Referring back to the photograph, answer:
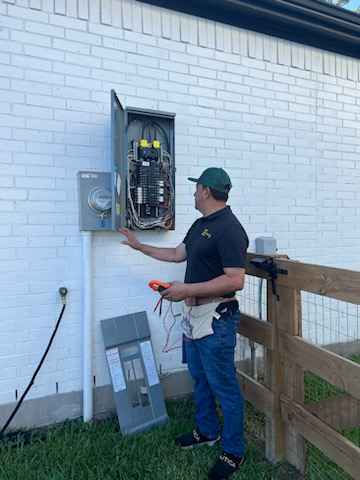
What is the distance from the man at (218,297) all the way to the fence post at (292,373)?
30 centimetres

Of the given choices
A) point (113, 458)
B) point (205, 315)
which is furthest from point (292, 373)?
point (113, 458)

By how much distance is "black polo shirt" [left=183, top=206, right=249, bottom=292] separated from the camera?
213 cm

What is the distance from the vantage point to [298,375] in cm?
228

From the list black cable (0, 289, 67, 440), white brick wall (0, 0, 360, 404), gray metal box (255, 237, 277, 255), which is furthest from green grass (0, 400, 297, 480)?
gray metal box (255, 237, 277, 255)

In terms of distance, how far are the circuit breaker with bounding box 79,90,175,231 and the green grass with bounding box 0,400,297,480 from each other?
151 centimetres

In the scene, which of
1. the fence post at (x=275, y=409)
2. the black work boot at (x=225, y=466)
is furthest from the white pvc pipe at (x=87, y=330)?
the fence post at (x=275, y=409)

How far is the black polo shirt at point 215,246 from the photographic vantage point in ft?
6.99

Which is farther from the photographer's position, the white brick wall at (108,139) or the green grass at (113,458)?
the white brick wall at (108,139)

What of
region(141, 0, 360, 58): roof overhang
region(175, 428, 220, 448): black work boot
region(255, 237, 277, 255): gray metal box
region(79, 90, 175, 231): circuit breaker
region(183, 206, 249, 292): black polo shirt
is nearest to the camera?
region(183, 206, 249, 292): black polo shirt

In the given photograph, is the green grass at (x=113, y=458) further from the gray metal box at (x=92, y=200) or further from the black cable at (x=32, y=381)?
the gray metal box at (x=92, y=200)

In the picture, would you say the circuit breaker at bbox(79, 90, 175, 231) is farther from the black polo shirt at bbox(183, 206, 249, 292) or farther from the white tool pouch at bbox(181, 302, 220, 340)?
the white tool pouch at bbox(181, 302, 220, 340)

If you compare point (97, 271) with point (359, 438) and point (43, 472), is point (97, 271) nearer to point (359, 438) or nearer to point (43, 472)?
point (43, 472)

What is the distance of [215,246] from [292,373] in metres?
0.94

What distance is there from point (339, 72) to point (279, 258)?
2.74m
